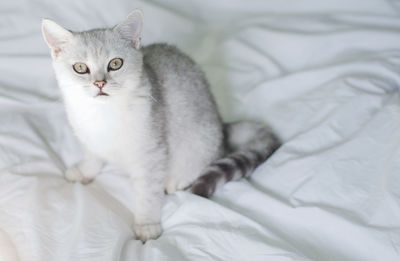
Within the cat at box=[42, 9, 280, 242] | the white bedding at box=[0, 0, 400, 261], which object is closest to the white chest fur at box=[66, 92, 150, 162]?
the cat at box=[42, 9, 280, 242]

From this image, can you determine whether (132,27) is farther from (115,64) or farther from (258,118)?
(258,118)

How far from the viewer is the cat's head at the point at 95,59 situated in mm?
1552

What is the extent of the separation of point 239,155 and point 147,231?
534 mm

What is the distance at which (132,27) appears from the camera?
5.45 ft

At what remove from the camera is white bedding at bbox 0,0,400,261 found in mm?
1528

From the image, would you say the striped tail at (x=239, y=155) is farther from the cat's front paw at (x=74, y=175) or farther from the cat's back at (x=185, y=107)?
the cat's front paw at (x=74, y=175)

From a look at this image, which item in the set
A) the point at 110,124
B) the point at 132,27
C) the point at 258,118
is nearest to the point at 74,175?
the point at 110,124

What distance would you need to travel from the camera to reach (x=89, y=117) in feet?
5.48

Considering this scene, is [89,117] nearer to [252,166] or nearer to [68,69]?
[68,69]

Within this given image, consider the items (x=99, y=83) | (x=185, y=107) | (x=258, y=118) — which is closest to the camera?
(x=99, y=83)

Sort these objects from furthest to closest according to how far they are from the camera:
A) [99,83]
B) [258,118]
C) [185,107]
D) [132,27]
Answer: [258,118] < [185,107] < [132,27] < [99,83]

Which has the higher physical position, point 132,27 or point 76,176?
point 132,27

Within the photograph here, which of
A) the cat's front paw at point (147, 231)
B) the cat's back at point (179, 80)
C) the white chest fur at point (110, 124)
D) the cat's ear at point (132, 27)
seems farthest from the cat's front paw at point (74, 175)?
the cat's ear at point (132, 27)

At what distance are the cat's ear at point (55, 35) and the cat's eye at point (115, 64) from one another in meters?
0.18
